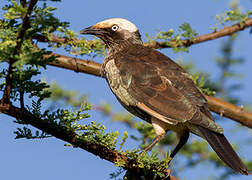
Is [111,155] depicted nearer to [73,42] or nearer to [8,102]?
[8,102]

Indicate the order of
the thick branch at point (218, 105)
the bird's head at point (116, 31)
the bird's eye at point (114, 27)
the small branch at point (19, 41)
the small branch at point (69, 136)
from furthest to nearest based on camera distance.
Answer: the bird's eye at point (114, 27) → the bird's head at point (116, 31) → the thick branch at point (218, 105) → the small branch at point (69, 136) → the small branch at point (19, 41)

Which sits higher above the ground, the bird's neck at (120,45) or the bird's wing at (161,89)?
the bird's neck at (120,45)

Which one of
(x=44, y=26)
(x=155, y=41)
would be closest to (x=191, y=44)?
(x=155, y=41)

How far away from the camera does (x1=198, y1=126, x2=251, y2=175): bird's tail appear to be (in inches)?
150

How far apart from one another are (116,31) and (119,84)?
1311 mm

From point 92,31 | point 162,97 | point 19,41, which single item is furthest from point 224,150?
point 92,31

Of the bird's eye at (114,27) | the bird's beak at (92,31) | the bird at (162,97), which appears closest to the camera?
the bird at (162,97)

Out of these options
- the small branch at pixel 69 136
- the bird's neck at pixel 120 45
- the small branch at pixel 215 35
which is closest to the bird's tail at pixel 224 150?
the small branch at pixel 69 136

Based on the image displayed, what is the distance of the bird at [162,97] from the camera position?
4098mm

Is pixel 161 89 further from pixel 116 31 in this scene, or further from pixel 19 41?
pixel 19 41

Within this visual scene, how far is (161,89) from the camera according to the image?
4473 mm

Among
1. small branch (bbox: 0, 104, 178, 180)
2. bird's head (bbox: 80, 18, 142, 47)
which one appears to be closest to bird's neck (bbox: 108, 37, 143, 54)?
bird's head (bbox: 80, 18, 142, 47)

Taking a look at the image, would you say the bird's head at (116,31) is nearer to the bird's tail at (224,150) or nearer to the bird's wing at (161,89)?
the bird's wing at (161,89)

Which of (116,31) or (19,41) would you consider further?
(116,31)
